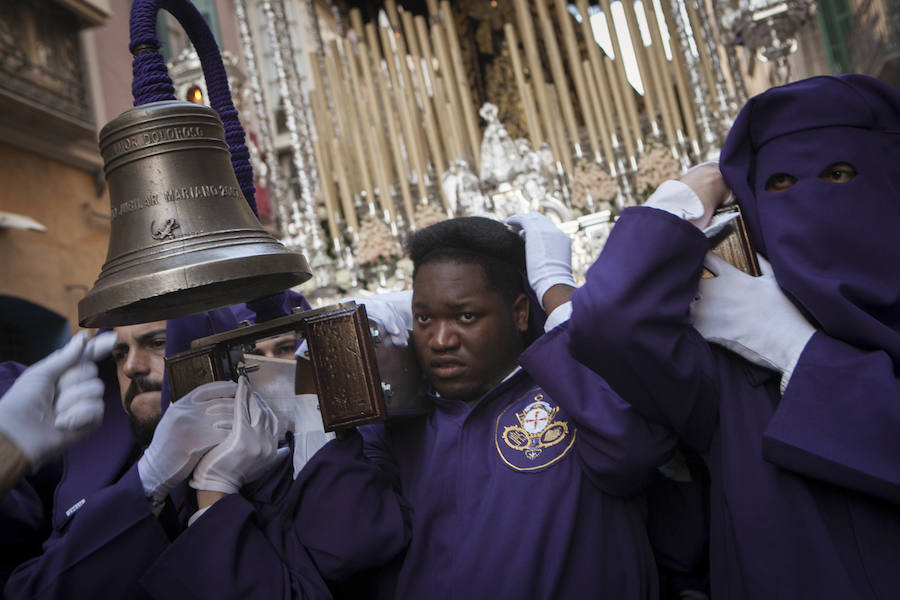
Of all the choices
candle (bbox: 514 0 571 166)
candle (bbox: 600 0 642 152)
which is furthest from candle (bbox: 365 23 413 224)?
candle (bbox: 600 0 642 152)

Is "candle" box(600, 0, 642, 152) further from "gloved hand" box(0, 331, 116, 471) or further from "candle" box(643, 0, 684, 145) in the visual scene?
"gloved hand" box(0, 331, 116, 471)

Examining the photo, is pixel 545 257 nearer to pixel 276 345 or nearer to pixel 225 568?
pixel 225 568

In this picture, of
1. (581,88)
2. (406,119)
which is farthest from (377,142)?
(581,88)

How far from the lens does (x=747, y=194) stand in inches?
57.1

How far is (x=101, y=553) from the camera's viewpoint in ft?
4.94

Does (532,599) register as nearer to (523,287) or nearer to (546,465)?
(546,465)

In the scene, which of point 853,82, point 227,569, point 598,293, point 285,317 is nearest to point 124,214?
point 285,317

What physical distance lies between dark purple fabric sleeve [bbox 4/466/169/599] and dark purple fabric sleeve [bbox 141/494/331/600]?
66mm

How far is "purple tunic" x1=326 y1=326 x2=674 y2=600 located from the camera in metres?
1.45

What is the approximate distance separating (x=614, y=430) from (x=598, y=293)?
0.88 ft

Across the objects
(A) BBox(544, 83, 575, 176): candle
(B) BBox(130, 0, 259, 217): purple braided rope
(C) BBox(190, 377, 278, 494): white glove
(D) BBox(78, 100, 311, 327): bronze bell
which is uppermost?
(A) BBox(544, 83, 575, 176): candle

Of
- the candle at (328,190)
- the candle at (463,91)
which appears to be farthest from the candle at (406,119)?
the candle at (328,190)

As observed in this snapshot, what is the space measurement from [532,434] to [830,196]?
0.76 m

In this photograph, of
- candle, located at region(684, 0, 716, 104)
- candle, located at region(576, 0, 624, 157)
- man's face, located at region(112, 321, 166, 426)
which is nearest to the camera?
man's face, located at region(112, 321, 166, 426)
